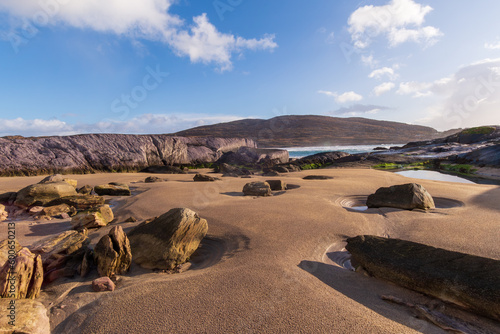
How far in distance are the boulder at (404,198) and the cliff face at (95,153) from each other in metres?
11.5

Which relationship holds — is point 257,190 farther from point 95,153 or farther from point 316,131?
point 316,131

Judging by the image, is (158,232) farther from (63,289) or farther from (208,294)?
(208,294)

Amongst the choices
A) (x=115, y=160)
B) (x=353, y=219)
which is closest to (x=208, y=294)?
(x=353, y=219)

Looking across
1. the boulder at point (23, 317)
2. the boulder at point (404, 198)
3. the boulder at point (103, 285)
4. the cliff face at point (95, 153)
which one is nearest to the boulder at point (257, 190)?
the boulder at point (404, 198)

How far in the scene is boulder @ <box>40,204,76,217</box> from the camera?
4.56 metres

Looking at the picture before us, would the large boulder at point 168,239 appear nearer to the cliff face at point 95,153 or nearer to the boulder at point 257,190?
the boulder at point 257,190

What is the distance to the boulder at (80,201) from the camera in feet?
16.4

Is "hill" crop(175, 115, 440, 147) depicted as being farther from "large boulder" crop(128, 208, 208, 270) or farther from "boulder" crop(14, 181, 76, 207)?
"large boulder" crop(128, 208, 208, 270)

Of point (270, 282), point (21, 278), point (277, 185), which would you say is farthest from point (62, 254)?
point (277, 185)

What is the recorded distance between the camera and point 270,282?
2018 mm

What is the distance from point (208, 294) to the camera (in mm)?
1868

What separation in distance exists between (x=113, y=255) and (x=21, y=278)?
672mm

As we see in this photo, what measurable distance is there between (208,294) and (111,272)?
117 centimetres

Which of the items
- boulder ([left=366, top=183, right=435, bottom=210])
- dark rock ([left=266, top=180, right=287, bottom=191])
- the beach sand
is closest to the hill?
dark rock ([left=266, top=180, right=287, bottom=191])
